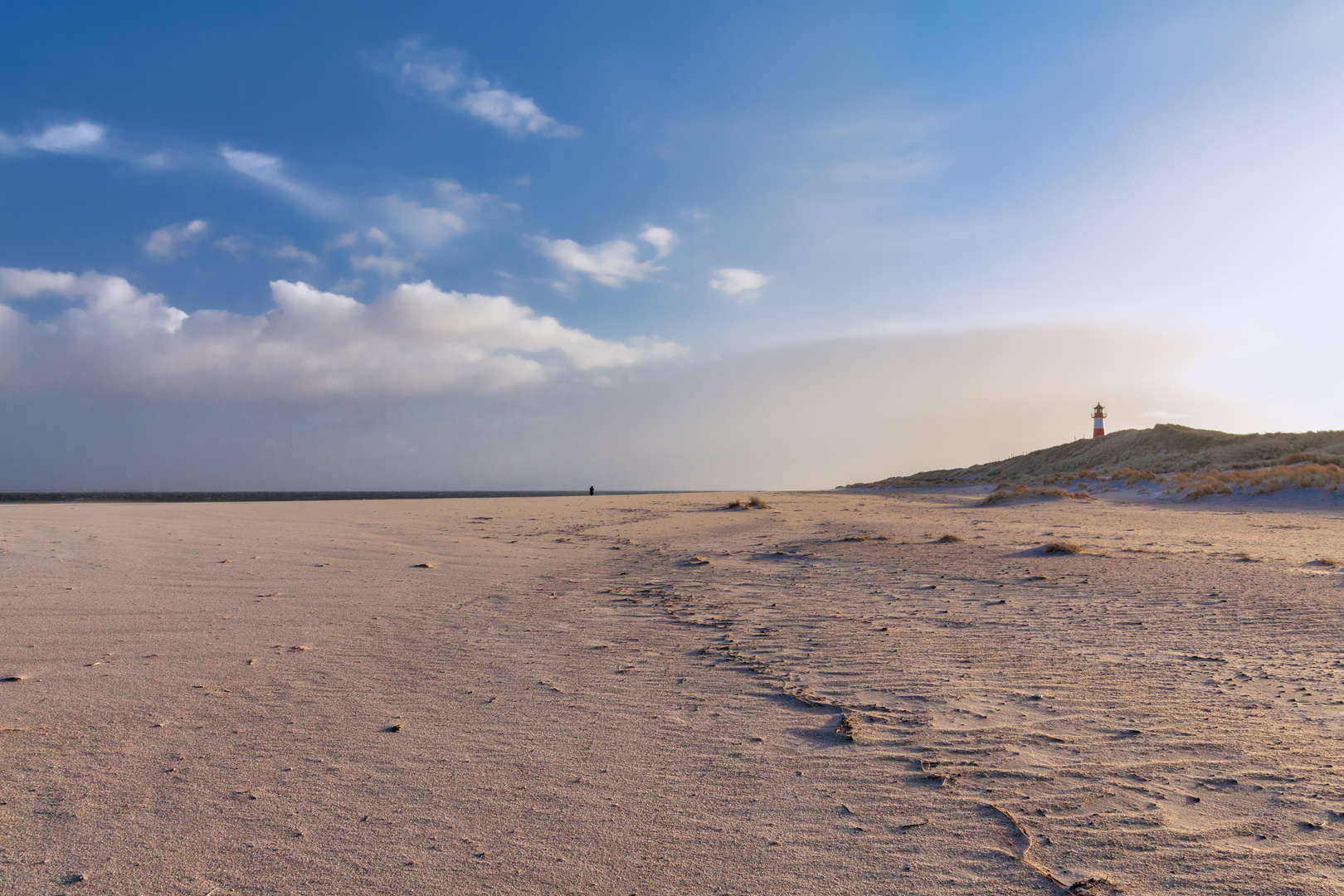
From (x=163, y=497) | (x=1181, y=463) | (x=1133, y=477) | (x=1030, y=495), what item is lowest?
(x=163, y=497)

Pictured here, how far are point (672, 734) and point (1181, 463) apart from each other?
47.0 m

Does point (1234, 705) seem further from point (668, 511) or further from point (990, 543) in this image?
point (668, 511)

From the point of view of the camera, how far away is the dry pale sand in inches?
91.7

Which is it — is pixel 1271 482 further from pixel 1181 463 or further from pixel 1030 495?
pixel 1181 463

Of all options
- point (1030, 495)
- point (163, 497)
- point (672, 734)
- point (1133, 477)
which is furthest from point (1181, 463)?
point (163, 497)

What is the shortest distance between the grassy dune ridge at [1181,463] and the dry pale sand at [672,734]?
1749 centimetres

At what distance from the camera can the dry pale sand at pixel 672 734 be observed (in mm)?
2330

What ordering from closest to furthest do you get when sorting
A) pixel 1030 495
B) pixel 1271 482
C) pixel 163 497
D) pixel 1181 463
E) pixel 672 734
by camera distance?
pixel 672 734
pixel 1271 482
pixel 1030 495
pixel 163 497
pixel 1181 463

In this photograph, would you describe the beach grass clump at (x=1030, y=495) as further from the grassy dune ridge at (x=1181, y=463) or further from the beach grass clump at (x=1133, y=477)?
the beach grass clump at (x=1133, y=477)

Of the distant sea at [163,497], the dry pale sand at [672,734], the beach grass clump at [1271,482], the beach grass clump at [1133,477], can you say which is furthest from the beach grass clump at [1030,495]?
the distant sea at [163,497]

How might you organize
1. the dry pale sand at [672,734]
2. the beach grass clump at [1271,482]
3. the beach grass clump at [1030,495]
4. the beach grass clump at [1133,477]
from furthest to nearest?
the beach grass clump at [1133,477]
the beach grass clump at [1030,495]
the beach grass clump at [1271,482]
the dry pale sand at [672,734]

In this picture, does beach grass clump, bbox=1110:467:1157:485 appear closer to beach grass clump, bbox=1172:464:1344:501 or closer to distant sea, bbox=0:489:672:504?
beach grass clump, bbox=1172:464:1344:501

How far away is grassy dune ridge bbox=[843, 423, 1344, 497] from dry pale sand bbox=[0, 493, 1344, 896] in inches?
688

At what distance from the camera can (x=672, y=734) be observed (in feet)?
11.4
